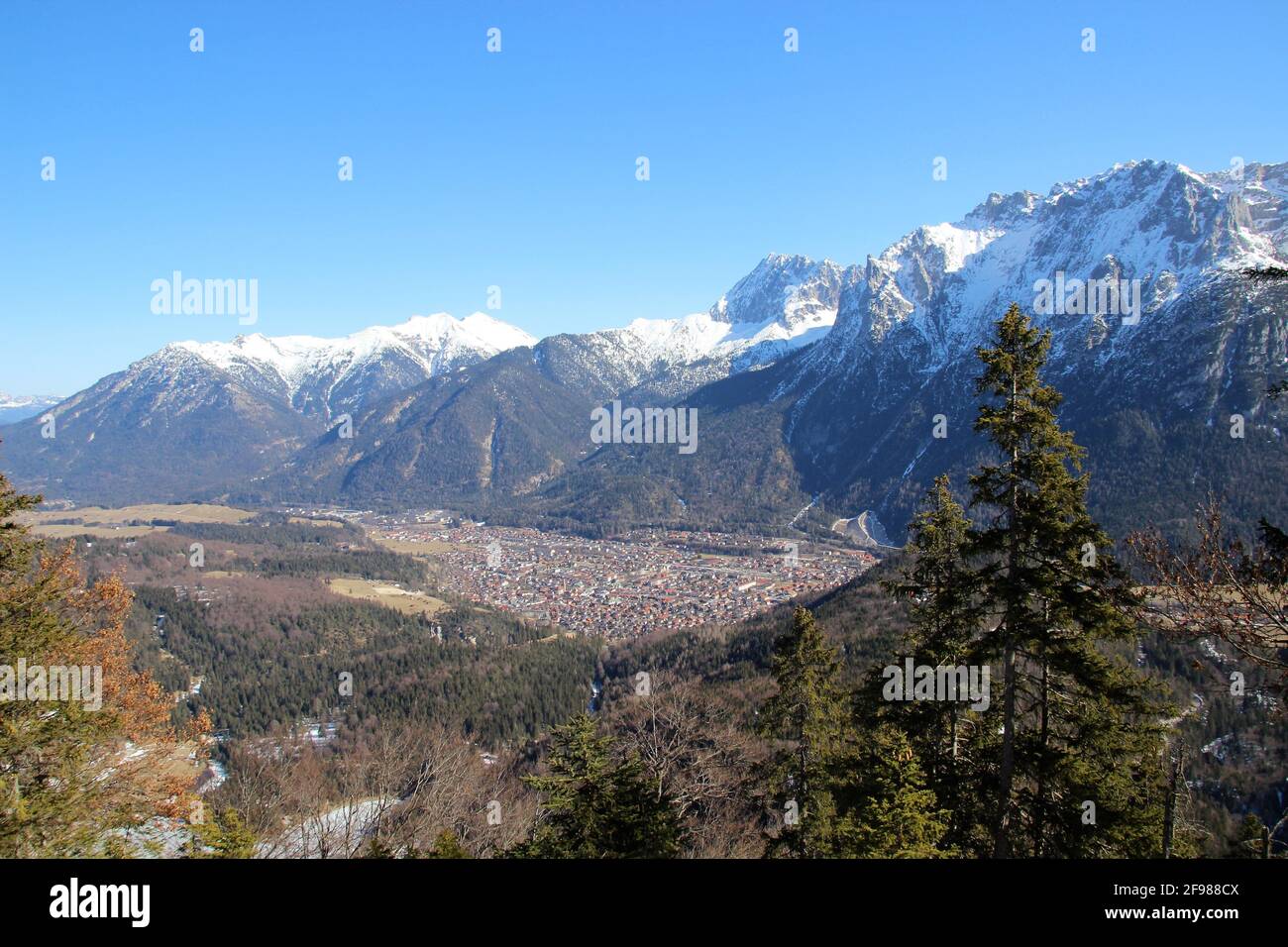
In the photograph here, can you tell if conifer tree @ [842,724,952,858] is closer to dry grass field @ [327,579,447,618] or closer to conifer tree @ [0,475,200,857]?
conifer tree @ [0,475,200,857]

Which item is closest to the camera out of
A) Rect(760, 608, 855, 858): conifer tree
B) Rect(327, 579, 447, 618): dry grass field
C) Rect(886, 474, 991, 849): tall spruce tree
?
Rect(886, 474, 991, 849): tall spruce tree

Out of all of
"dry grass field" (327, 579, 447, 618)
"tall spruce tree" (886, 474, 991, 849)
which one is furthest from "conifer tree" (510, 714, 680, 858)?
"dry grass field" (327, 579, 447, 618)

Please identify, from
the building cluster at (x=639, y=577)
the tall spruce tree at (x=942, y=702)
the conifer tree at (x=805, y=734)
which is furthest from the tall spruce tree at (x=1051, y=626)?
the building cluster at (x=639, y=577)

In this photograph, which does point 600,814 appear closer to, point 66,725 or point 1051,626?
point 1051,626

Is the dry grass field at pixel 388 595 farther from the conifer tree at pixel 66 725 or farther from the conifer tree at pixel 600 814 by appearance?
the conifer tree at pixel 600 814

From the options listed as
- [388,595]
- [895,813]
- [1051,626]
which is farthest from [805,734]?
[388,595]
